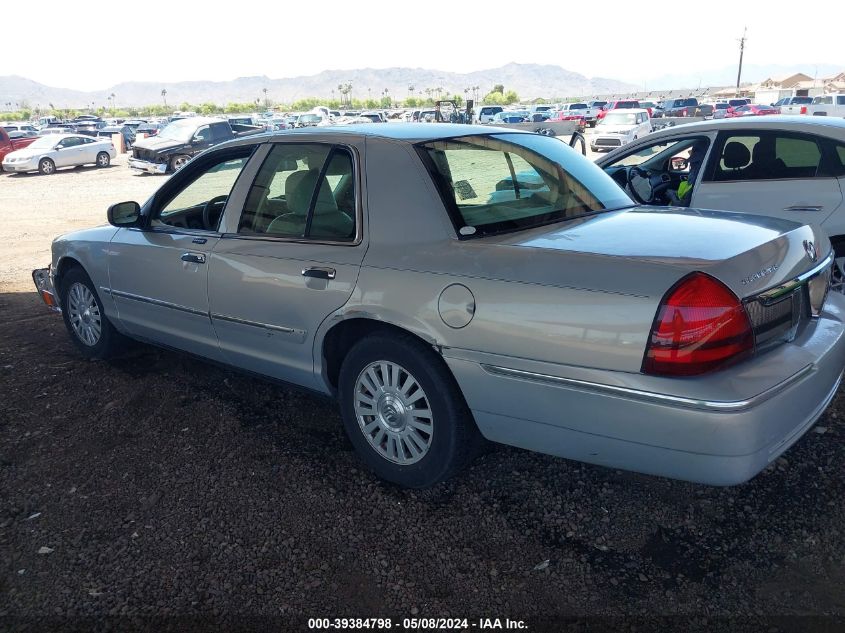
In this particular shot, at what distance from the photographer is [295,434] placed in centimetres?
400

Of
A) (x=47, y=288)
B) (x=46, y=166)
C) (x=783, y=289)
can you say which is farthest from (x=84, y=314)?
(x=46, y=166)

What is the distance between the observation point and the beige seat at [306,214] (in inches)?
137

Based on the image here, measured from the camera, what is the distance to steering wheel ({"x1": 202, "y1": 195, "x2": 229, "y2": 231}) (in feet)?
13.5

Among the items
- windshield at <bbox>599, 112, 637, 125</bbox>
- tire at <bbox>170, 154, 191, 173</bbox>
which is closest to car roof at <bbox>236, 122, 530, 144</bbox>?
tire at <bbox>170, 154, 191, 173</bbox>

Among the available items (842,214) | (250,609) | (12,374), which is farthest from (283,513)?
(842,214)

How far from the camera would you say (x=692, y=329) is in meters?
2.47

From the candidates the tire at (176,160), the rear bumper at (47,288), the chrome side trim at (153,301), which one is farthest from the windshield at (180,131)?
the chrome side trim at (153,301)

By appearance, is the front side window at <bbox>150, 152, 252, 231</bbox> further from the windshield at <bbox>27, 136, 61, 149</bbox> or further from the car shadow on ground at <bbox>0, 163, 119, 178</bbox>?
the windshield at <bbox>27, 136, 61, 149</bbox>

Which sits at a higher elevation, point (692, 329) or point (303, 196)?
point (303, 196)

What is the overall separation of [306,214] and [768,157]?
3.98m

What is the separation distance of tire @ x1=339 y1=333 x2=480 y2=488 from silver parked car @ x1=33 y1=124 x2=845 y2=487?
0.4 inches

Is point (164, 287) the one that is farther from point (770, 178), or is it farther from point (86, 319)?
point (770, 178)

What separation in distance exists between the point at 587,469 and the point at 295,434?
1615 mm

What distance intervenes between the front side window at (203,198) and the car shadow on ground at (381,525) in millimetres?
1224
